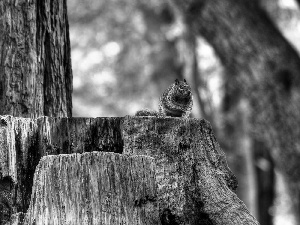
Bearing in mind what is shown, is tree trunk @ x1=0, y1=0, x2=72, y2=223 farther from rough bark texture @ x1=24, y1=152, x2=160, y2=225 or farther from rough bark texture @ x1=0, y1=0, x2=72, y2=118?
rough bark texture @ x1=24, y1=152, x2=160, y2=225

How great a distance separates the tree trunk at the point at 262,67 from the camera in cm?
685

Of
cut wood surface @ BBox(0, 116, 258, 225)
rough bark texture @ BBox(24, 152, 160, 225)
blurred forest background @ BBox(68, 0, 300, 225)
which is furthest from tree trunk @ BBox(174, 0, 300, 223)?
rough bark texture @ BBox(24, 152, 160, 225)

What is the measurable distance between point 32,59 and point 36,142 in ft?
2.95

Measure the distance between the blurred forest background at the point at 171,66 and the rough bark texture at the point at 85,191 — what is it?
8340mm

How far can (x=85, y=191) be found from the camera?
2188 millimetres

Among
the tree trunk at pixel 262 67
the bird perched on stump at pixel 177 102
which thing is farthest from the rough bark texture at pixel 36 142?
the tree trunk at pixel 262 67

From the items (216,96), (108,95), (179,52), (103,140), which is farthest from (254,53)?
(108,95)

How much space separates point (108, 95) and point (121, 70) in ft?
7.33

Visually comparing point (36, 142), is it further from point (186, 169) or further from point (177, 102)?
point (177, 102)

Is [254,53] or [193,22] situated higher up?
[193,22]

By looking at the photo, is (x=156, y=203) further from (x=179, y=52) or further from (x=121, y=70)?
(x=121, y=70)

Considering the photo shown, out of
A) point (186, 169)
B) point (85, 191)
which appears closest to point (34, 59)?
point (186, 169)

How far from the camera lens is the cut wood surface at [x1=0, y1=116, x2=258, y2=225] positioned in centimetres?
257

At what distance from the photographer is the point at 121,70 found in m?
15.3
